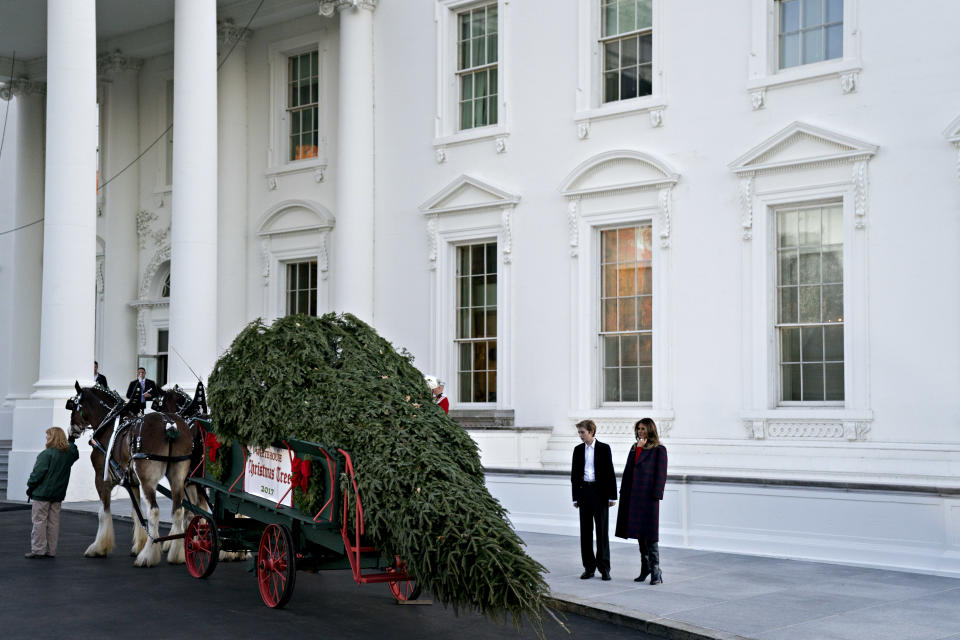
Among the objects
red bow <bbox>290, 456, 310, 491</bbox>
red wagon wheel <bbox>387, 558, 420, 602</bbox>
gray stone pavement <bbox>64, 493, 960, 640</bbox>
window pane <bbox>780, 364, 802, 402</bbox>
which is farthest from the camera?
window pane <bbox>780, 364, 802, 402</bbox>

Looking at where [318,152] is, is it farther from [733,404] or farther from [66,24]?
[733,404]

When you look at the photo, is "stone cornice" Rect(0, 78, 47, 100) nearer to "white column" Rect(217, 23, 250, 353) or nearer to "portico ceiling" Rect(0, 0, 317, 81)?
"portico ceiling" Rect(0, 0, 317, 81)

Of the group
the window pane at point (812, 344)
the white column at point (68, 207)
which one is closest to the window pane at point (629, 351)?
the window pane at point (812, 344)

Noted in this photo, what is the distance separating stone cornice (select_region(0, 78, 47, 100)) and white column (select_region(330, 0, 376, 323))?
1001 cm

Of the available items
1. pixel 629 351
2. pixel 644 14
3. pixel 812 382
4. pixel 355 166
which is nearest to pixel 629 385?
pixel 629 351

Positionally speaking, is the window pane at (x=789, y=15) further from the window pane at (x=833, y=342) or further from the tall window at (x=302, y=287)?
the tall window at (x=302, y=287)

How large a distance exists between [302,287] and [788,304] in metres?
10.6

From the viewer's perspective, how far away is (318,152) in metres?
22.4

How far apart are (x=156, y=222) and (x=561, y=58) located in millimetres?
11480

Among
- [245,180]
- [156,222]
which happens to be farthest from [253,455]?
[156,222]

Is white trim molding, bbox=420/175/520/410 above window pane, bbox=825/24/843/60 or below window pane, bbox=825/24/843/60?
below

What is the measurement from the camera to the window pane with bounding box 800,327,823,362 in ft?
51.1

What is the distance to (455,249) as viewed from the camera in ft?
65.9

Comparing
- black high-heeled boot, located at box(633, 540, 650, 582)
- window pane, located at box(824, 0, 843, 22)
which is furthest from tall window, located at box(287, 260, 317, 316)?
black high-heeled boot, located at box(633, 540, 650, 582)
